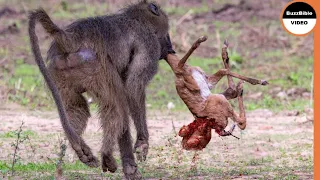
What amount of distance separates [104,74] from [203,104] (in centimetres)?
97

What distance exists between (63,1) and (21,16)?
955mm

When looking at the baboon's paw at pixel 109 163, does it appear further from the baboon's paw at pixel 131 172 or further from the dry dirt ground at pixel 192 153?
the dry dirt ground at pixel 192 153

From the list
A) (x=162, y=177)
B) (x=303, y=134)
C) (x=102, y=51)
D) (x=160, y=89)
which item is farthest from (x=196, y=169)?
(x=160, y=89)

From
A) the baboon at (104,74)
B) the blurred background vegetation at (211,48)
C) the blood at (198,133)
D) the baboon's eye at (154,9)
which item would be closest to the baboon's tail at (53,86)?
the baboon at (104,74)

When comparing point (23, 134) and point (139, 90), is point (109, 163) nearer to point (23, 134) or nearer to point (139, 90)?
point (139, 90)

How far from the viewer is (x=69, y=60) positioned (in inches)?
277

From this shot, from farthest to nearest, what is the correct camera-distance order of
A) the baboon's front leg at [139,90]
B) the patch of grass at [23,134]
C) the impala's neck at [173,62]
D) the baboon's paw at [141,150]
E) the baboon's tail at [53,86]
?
the patch of grass at [23,134]
the impala's neck at [173,62]
the baboon's paw at [141,150]
the baboon's front leg at [139,90]
the baboon's tail at [53,86]

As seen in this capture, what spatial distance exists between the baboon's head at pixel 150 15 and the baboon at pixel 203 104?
1.52ft

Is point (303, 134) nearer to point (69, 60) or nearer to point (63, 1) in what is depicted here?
point (69, 60)

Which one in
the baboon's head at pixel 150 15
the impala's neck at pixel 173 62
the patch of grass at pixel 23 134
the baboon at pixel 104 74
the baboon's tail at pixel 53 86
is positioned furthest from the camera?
the patch of grass at pixel 23 134

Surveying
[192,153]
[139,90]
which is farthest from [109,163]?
[192,153]

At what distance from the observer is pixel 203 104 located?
7.39 meters

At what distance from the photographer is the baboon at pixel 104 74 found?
22.9 feet

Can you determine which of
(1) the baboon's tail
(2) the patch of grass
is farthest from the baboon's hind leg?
(2) the patch of grass
